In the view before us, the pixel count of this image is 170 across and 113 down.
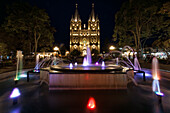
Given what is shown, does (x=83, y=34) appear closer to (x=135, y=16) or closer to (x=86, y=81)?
(x=135, y=16)

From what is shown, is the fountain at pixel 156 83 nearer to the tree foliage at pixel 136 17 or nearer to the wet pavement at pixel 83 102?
the wet pavement at pixel 83 102

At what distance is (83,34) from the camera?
97500 mm

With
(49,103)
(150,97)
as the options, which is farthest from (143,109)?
(49,103)

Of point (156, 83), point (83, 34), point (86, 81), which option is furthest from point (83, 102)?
point (83, 34)

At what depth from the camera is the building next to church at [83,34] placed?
3750 inches

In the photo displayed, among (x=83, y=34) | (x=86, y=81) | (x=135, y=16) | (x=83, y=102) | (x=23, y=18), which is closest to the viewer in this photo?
(x=83, y=102)

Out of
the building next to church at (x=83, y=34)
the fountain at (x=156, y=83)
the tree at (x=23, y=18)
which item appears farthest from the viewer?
the building next to church at (x=83, y=34)

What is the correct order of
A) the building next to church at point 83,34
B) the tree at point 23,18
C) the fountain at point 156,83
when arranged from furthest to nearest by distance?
1. the building next to church at point 83,34
2. the tree at point 23,18
3. the fountain at point 156,83

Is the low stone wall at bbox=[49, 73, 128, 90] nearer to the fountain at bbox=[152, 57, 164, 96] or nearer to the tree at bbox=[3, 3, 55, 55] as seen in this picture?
the fountain at bbox=[152, 57, 164, 96]

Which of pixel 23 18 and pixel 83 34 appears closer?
pixel 23 18

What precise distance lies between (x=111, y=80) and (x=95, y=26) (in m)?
96.0

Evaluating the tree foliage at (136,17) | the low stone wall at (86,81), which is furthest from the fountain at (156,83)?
the tree foliage at (136,17)

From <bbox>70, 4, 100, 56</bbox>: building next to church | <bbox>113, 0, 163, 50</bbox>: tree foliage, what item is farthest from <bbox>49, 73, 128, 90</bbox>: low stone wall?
<bbox>70, 4, 100, 56</bbox>: building next to church

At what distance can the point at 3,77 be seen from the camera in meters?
8.51
